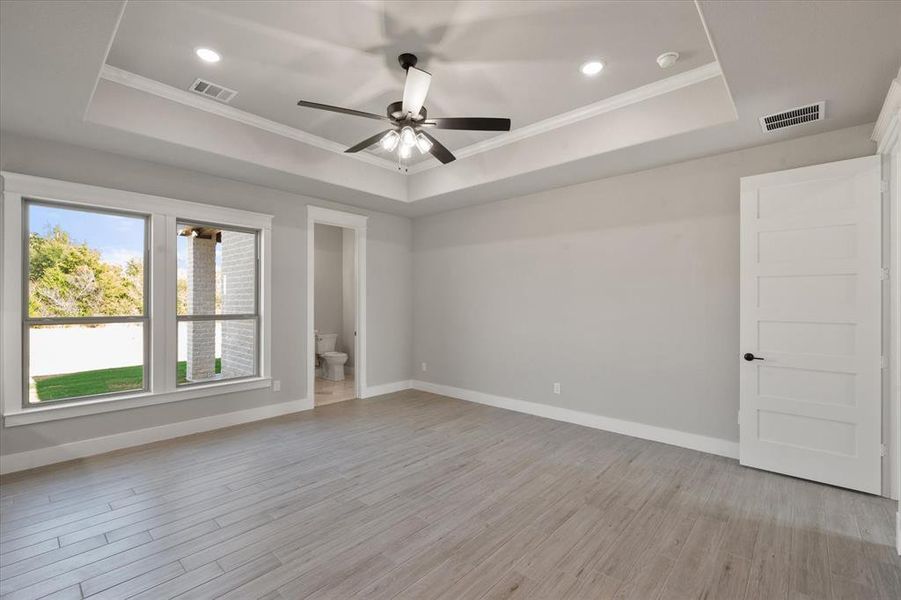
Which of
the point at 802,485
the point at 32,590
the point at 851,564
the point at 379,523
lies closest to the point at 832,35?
the point at 851,564

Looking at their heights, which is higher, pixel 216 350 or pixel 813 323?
pixel 813 323

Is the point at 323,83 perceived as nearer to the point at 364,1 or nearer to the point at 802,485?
the point at 364,1

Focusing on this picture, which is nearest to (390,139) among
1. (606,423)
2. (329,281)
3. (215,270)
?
(215,270)

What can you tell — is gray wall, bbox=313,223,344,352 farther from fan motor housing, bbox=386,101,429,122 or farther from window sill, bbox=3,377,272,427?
fan motor housing, bbox=386,101,429,122

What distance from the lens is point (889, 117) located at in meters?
2.65

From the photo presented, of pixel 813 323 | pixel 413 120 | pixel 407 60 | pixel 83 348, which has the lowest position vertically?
pixel 83 348

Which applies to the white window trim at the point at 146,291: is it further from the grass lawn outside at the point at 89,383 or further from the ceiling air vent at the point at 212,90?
the ceiling air vent at the point at 212,90

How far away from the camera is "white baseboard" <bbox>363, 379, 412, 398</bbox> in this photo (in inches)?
232

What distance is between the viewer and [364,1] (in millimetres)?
2381

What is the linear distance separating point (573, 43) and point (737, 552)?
3.32m

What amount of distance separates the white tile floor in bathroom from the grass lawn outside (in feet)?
6.70

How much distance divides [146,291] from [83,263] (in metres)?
0.52

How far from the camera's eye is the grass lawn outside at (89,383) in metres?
3.51

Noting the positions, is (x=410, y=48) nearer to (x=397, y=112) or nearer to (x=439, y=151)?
(x=397, y=112)
